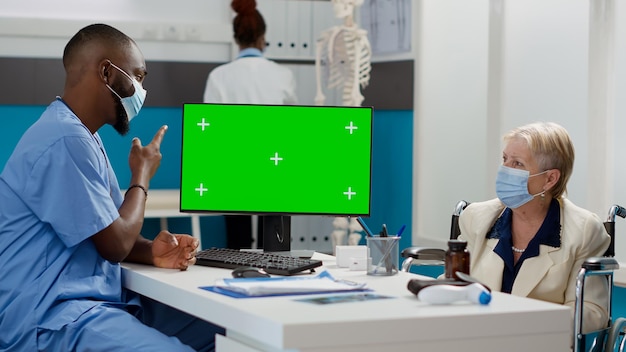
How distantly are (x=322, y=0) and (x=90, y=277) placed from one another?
3.86m

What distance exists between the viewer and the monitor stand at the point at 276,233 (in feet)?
9.50

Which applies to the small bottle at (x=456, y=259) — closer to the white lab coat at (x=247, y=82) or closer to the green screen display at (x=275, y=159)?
the green screen display at (x=275, y=159)

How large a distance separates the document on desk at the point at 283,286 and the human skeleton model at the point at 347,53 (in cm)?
310

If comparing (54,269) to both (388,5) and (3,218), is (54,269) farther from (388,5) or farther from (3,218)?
(388,5)

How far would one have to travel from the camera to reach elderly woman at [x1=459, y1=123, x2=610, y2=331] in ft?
8.94

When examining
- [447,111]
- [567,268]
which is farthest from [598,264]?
[447,111]

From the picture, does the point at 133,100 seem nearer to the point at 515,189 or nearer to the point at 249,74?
the point at 515,189

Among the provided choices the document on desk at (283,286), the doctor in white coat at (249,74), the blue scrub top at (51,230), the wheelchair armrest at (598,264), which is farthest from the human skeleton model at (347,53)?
the document on desk at (283,286)

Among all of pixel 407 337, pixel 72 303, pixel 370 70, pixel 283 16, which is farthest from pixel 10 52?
pixel 407 337

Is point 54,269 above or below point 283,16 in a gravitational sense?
below

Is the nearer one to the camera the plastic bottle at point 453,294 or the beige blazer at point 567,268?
the plastic bottle at point 453,294

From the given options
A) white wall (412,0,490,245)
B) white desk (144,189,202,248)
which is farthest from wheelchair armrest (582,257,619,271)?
white desk (144,189,202,248)

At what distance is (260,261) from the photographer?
8.20ft

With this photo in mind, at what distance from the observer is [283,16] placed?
5902 millimetres
